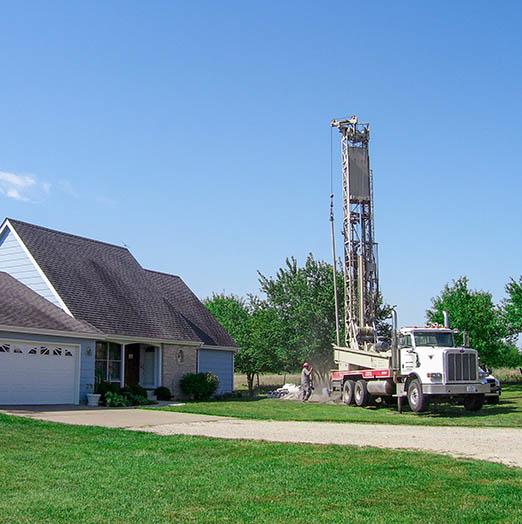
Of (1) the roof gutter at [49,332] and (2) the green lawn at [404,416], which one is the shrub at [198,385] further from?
(2) the green lawn at [404,416]

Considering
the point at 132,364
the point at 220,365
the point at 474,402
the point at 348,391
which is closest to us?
the point at 474,402

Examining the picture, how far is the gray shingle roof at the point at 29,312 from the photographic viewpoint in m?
23.5

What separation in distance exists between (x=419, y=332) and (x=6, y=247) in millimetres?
16142

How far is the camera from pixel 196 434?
14656 millimetres

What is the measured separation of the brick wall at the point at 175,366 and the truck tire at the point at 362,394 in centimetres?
844

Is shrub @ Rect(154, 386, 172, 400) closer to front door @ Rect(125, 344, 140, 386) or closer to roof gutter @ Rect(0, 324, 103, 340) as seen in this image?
front door @ Rect(125, 344, 140, 386)

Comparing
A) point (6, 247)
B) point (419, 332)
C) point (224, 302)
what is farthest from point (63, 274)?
point (224, 302)

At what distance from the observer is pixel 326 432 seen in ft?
50.1

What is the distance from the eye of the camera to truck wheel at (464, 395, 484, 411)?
22.4 m

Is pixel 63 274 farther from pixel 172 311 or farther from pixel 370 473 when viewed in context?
pixel 370 473

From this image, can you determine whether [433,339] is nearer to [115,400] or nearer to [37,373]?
[115,400]

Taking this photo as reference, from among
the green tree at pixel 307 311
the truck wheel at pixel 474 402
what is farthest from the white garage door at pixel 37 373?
the green tree at pixel 307 311

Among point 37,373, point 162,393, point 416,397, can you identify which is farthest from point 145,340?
point 416,397

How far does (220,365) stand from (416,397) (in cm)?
1505
